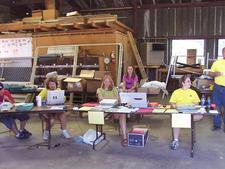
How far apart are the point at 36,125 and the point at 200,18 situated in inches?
300

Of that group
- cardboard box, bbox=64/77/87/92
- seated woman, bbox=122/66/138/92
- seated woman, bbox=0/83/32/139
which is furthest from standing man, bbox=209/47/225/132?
seated woman, bbox=0/83/32/139

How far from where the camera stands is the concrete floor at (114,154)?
12.4 feet

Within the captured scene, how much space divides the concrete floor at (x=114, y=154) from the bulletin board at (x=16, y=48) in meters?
4.20

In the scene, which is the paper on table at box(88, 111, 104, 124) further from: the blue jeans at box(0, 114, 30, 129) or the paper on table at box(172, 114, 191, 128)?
the blue jeans at box(0, 114, 30, 129)

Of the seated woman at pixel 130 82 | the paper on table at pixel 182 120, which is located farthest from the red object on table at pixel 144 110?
the seated woman at pixel 130 82

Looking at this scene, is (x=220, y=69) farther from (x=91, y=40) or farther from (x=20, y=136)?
(x=91, y=40)

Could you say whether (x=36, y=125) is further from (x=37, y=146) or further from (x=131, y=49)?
(x=131, y=49)

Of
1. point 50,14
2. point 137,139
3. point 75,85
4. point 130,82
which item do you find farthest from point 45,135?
point 50,14

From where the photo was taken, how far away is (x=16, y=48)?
9.18 m

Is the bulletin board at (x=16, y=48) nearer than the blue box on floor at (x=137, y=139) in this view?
No

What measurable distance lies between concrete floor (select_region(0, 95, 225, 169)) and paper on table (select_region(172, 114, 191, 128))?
0.46m

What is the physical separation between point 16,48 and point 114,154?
6067 mm

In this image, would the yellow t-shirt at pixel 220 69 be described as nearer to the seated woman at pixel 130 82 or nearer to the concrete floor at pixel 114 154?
the concrete floor at pixel 114 154

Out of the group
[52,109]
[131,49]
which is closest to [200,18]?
[131,49]
